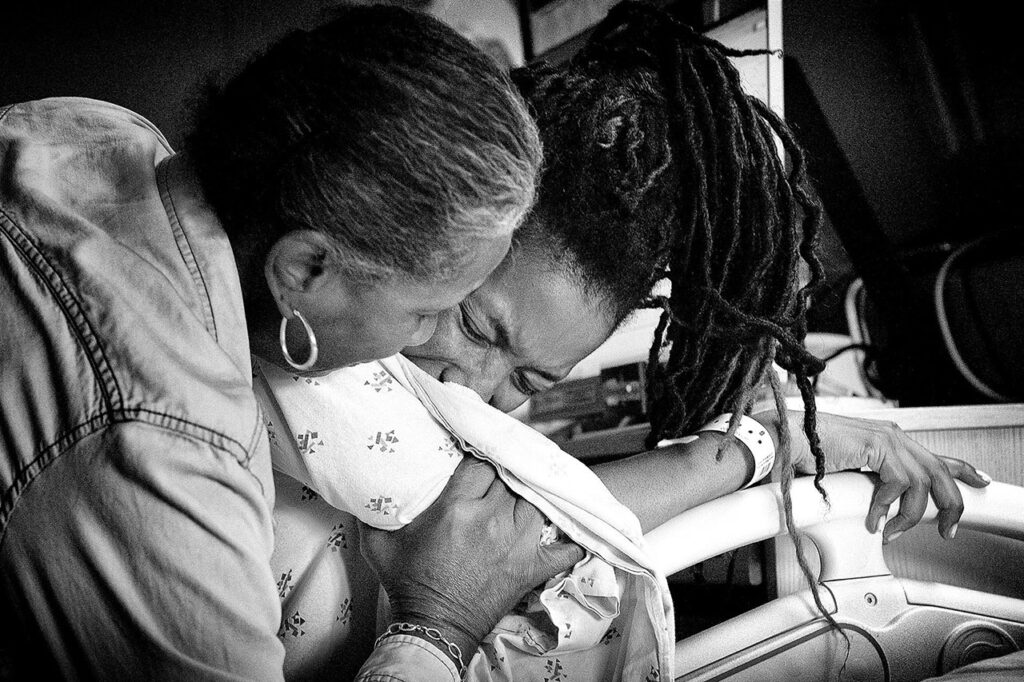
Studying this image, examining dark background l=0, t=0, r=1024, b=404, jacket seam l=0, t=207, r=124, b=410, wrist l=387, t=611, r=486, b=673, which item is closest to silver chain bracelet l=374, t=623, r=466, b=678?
wrist l=387, t=611, r=486, b=673

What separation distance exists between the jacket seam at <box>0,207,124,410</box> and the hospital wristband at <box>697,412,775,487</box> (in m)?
0.82

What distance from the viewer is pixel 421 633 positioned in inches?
29.1

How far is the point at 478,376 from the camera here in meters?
0.93

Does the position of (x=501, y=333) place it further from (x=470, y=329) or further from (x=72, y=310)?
(x=72, y=310)

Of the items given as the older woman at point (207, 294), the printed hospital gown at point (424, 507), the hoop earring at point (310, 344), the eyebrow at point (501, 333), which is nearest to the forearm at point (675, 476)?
the printed hospital gown at point (424, 507)

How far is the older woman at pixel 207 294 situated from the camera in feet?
1.62

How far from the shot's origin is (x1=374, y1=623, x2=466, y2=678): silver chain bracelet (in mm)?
740

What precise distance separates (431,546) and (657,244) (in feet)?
1.69

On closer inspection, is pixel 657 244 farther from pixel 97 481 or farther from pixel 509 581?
pixel 97 481

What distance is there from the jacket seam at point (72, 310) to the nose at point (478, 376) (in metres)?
0.45

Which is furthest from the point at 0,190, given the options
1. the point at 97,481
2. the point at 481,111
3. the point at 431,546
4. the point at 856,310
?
the point at 856,310

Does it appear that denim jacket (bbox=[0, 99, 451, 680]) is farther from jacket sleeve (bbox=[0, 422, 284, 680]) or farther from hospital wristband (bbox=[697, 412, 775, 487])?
hospital wristband (bbox=[697, 412, 775, 487])

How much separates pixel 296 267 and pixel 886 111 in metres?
1.71

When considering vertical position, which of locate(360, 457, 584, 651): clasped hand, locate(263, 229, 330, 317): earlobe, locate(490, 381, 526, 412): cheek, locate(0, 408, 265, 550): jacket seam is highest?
locate(263, 229, 330, 317): earlobe
